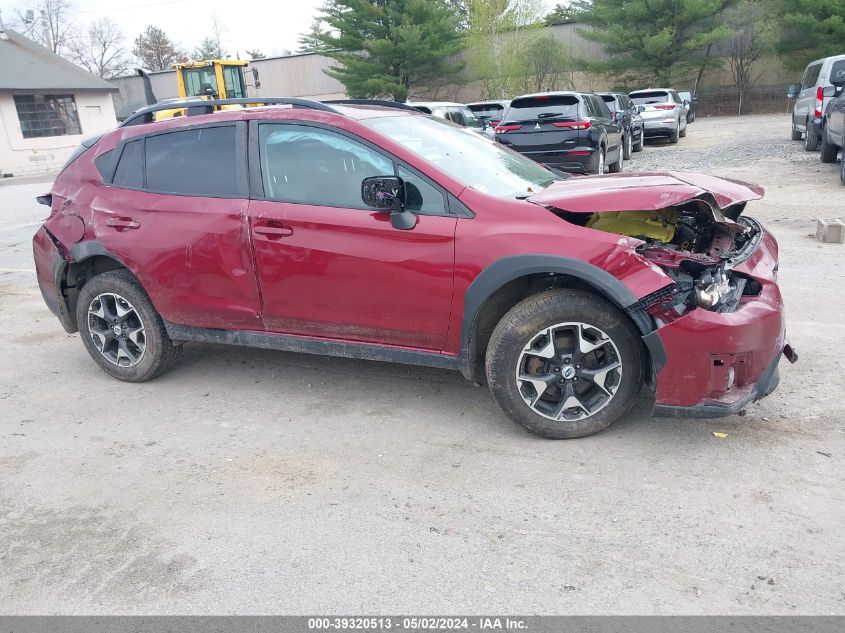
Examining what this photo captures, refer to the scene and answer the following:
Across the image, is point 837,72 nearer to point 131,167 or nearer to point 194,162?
point 194,162

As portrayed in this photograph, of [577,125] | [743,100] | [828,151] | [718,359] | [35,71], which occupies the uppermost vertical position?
[35,71]

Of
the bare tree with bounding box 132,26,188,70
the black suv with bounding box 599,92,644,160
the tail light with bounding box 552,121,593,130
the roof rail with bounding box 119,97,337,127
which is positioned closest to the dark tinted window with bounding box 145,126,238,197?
the roof rail with bounding box 119,97,337,127

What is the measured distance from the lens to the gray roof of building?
110 ft

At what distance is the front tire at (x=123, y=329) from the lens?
4957 millimetres

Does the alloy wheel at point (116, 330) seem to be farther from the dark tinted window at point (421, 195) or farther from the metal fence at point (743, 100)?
the metal fence at point (743, 100)

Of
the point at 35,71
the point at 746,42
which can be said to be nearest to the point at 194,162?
the point at 35,71

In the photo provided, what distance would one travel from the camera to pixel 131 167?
4.94 metres

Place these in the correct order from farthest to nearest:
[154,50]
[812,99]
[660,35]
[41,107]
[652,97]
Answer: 1. [154,50]
2. [660,35]
3. [41,107]
4. [652,97]
5. [812,99]

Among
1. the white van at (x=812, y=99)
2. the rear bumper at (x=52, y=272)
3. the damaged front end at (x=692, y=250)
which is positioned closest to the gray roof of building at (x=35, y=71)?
the white van at (x=812, y=99)

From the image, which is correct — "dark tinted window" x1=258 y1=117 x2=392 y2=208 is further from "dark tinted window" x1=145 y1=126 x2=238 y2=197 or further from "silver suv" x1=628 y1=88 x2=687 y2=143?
"silver suv" x1=628 y1=88 x2=687 y2=143

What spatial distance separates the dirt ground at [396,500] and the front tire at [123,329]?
0.16 metres

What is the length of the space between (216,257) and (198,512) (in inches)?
67.8

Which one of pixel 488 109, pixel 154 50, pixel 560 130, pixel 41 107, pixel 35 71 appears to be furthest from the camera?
pixel 154 50

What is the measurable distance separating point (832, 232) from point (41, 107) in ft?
121
